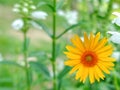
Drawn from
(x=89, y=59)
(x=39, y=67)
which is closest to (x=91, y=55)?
(x=89, y=59)

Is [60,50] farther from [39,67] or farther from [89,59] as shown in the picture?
[89,59]

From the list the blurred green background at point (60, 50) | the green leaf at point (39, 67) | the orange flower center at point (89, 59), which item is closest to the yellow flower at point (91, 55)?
the orange flower center at point (89, 59)

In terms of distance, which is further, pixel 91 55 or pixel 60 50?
pixel 60 50

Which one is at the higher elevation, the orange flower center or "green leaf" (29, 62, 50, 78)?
the orange flower center

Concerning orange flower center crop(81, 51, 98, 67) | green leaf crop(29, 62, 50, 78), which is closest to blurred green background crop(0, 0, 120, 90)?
green leaf crop(29, 62, 50, 78)

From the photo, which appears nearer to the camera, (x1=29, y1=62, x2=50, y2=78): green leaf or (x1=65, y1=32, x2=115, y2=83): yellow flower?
(x1=65, y1=32, x2=115, y2=83): yellow flower

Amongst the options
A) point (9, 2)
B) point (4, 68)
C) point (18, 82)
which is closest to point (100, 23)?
point (18, 82)

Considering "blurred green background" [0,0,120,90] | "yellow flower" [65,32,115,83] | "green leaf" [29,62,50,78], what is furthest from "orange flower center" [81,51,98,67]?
"green leaf" [29,62,50,78]

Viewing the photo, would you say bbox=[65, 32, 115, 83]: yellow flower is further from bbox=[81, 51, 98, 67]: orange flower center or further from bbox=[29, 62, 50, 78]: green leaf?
bbox=[29, 62, 50, 78]: green leaf
